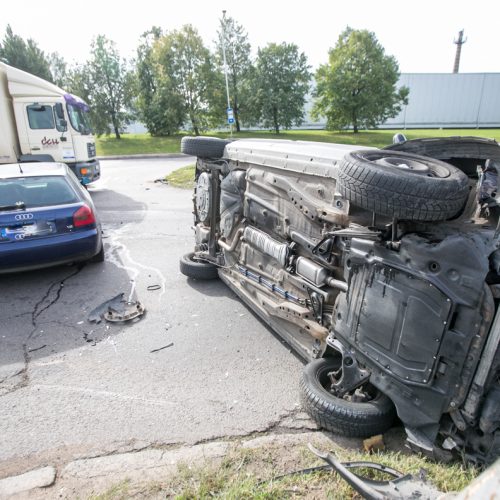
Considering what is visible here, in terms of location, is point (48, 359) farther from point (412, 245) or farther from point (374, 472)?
point (412, 245)

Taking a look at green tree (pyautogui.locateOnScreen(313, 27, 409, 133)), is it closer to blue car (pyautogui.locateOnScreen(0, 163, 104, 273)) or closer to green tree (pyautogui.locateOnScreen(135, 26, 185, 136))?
green tree (pyautogui.locateOnScreen(135, 26, 185, 136))

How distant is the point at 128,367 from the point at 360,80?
1280 inches

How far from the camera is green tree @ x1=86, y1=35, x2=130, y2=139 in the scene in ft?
99.4

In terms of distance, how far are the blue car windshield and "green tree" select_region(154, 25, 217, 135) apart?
2762 cm

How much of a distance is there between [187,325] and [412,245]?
270 centimetres

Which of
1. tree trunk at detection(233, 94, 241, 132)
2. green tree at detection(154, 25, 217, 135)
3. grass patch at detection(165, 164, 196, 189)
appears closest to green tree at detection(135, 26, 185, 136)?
green tree at detection(154, 25, 217, 135)

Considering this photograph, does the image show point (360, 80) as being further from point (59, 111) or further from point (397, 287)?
point (397, 287)

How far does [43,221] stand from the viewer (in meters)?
4.85

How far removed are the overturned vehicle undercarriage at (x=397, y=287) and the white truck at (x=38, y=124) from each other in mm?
10291

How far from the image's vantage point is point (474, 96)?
3959 cm

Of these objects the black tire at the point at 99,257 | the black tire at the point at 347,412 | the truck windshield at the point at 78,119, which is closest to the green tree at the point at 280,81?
the truck windshield at the point at 78,119

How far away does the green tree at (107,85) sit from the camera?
99.4 ft

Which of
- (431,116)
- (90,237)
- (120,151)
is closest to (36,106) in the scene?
(90,237)

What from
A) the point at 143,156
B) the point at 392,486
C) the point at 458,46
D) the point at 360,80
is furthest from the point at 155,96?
the point at 458,46
